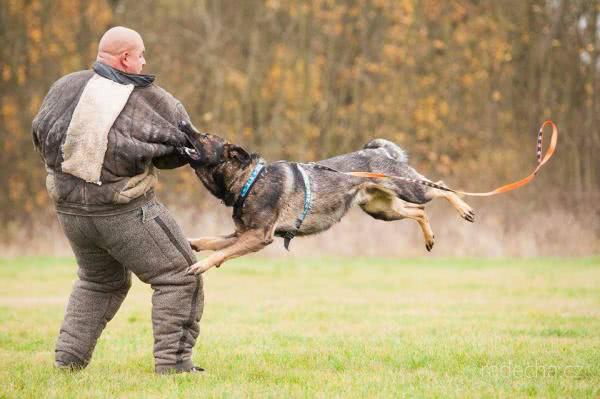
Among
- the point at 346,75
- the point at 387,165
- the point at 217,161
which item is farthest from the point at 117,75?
the point at 346,75

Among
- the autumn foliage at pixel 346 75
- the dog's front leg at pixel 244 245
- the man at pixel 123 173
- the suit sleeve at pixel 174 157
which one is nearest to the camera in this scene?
the man at pixel 123 173

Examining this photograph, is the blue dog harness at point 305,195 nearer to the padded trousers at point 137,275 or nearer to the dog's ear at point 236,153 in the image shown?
→ the dog's ear at point 236,153

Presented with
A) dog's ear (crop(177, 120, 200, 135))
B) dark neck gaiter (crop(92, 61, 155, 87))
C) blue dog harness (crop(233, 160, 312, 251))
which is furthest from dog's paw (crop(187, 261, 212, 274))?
dark neck gaiter (crop(92, 61, 155, 87))

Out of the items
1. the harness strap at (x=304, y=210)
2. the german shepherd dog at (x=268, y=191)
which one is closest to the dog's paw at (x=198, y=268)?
the german shepherd dog at (x=268, y=191)

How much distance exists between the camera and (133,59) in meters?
5.28

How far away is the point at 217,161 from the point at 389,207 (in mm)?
1708

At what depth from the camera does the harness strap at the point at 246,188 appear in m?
5.93

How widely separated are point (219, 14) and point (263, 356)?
513 inches

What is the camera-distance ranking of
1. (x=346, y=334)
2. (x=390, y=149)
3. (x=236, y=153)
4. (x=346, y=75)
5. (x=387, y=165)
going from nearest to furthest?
(x=236, y=153)
(x=387, y=165)
(x=390, y=149)
(x=346, y=334)
(x=346, y=75)

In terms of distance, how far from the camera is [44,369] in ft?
19.3

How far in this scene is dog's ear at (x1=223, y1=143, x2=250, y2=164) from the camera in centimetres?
593

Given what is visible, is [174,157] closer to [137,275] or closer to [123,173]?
[123,173]

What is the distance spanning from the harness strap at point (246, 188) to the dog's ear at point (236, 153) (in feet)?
0.31

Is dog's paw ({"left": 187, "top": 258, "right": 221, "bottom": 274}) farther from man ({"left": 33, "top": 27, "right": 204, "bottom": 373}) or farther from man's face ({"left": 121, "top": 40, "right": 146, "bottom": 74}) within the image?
man's face ({"left": 121, "top": 40, "right": 146, "bottom": 74})
